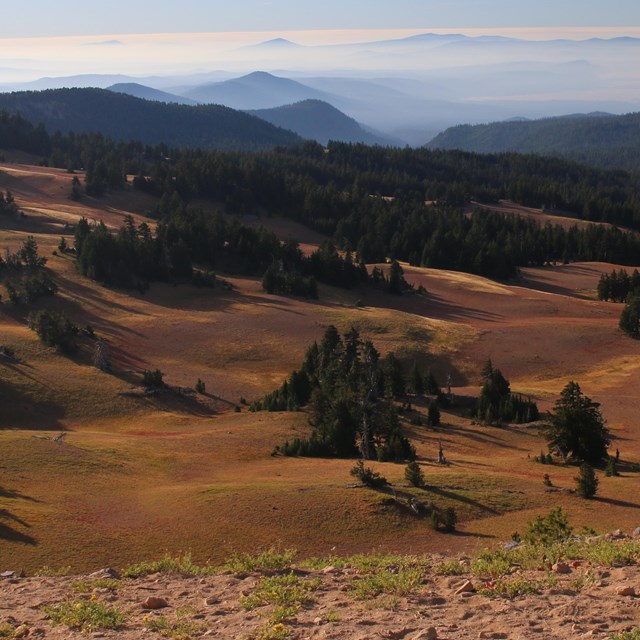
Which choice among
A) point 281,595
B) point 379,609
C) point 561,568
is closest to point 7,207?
point 281,595

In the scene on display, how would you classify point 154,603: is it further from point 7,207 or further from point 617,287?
point 7,207

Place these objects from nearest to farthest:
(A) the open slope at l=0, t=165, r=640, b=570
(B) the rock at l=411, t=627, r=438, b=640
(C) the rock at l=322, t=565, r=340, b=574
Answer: (B) the rock at l=411, t=627, r=438, b=640
(C) the rock at l=322, t=565, r=340, b=574
(A) the open slope at l=0, t=165, r=640, b=570

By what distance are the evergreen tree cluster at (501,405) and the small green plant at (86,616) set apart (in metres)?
43.5

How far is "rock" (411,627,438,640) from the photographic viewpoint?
1319 centimetres

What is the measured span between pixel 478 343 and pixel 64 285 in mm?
53405

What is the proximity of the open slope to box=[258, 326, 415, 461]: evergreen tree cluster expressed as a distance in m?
→ 1.98

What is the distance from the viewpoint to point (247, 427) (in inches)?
2055

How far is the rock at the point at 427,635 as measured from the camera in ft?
43.3

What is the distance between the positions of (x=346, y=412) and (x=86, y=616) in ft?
105

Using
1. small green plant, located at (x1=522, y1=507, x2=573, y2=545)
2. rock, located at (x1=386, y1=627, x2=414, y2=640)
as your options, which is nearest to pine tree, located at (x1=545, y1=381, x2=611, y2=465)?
small green plant, located at (x1=522, y1=507, x2=573, y2=545)

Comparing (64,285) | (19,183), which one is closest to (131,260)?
(64,285)

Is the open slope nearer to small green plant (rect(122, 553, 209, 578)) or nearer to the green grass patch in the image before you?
small green plant (rect(122, 553, 209, 578))

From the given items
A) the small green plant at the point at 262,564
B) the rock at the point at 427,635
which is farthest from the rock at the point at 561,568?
the small green plant at the point at 262,564

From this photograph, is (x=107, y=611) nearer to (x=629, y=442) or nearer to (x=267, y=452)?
(x=267, y=452)
